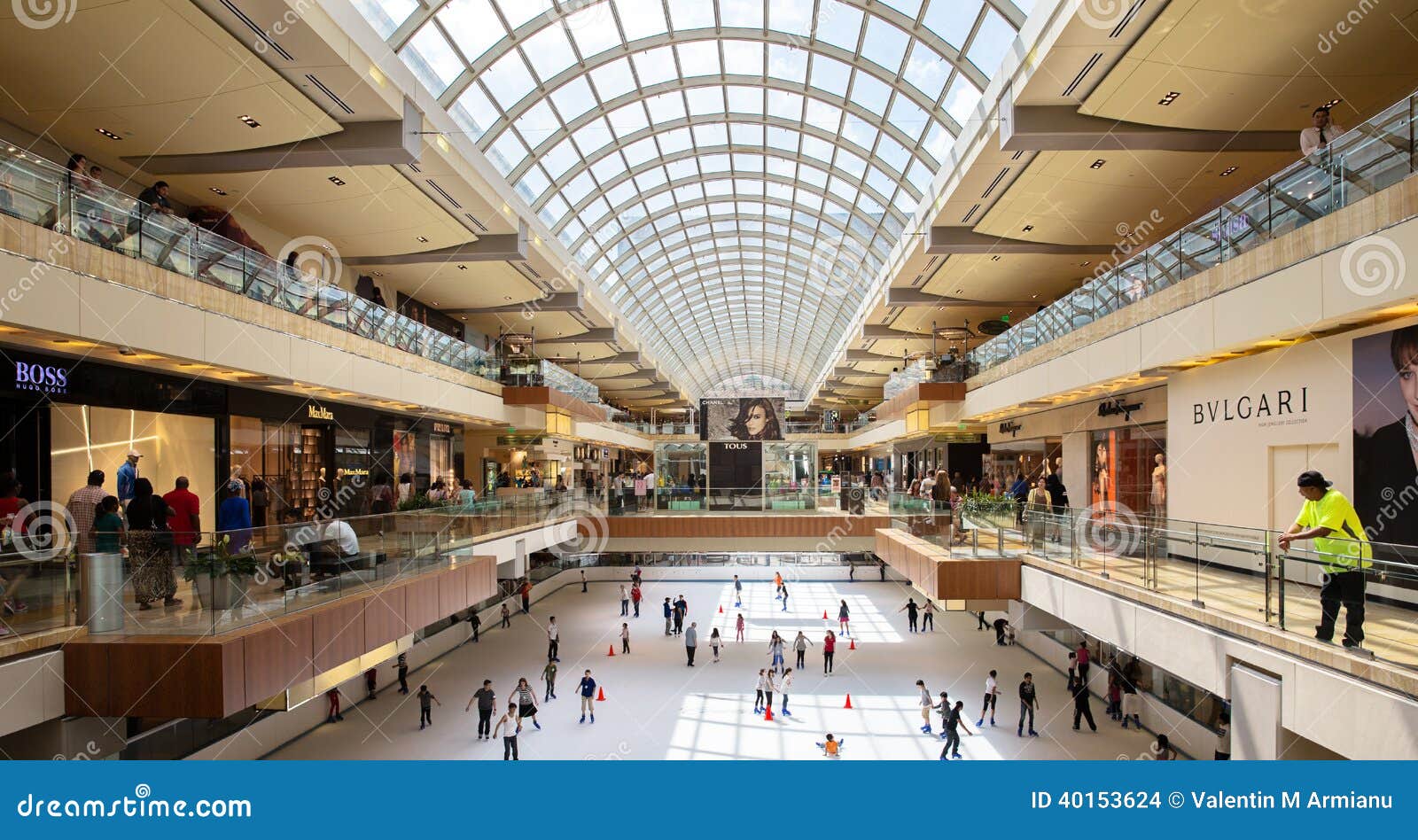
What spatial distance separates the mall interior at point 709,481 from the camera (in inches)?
338

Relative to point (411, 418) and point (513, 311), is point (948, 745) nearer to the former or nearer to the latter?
point (411, 418)

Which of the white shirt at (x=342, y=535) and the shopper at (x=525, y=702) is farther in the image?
the shopper at (x=525, y=702)

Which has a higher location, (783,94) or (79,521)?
(783,94)

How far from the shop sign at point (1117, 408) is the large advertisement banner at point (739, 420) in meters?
15.4

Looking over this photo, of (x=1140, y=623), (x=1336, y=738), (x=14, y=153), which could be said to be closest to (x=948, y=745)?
(x=1140, y=623)

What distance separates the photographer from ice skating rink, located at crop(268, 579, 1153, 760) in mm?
16344

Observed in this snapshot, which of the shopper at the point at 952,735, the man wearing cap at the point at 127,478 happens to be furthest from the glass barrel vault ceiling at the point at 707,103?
the shopper at the point at 952,735

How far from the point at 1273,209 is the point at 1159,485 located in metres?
7.54

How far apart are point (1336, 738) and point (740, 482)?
27.0m

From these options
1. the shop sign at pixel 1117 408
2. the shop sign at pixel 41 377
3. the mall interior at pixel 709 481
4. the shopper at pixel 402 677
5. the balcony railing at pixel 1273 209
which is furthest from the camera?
the shopper at pixel 402 677

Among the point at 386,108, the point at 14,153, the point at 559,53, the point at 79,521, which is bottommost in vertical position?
the point at 79,521

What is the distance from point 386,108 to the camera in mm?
14172

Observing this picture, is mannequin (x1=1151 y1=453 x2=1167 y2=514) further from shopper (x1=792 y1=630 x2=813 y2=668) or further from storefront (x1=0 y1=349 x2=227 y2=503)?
storefront (x1=0 y1=349 x2=227 y2=503)

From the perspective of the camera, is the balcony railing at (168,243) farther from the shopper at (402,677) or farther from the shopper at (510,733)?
the shopper at (510,733)
